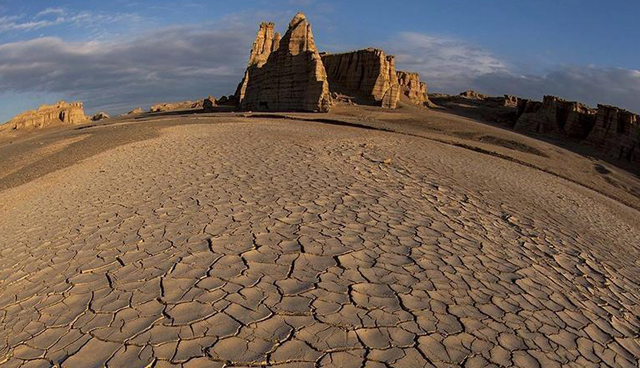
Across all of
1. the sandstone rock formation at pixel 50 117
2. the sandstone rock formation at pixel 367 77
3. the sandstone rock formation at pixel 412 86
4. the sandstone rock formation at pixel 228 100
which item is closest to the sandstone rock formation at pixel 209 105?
the sandstone rock formation at pixel 228 100

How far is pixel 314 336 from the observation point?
2918mm

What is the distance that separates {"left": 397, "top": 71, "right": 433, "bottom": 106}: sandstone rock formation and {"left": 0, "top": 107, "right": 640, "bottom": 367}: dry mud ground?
39.4 meters

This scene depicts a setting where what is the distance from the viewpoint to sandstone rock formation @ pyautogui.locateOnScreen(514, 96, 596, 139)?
29062 millimetres

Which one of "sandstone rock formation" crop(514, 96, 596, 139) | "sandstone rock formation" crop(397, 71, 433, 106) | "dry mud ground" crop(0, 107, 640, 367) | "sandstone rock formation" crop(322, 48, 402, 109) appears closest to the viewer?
"dry mud ground" crop(0, 107, 640, 367)

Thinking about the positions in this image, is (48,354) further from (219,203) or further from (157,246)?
(219,203)

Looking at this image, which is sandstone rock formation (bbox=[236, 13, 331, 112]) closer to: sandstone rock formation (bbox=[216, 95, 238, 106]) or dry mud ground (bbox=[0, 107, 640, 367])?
sandstone rock formation (bbox=[216, 95, 238, 106])

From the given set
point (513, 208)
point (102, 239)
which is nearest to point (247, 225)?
point (102, 239)

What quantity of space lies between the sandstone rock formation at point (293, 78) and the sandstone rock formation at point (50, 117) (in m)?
22.0

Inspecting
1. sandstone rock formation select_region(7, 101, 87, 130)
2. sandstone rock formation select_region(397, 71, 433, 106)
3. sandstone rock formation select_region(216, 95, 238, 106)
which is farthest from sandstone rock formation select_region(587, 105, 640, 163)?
sandstone rock formation select_region(7, 101, 87, 130)

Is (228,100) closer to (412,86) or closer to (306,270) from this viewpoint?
(412,86)

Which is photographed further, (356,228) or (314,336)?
(356,228)

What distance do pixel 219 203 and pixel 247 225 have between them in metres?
1.18

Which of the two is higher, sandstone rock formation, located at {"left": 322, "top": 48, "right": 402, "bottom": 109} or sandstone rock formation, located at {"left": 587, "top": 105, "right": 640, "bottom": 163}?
sandstone rock formation, located at {"left": 322, "top": 48, "right": 402, "bottom": 109}

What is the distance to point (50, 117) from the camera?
40.0 meters
